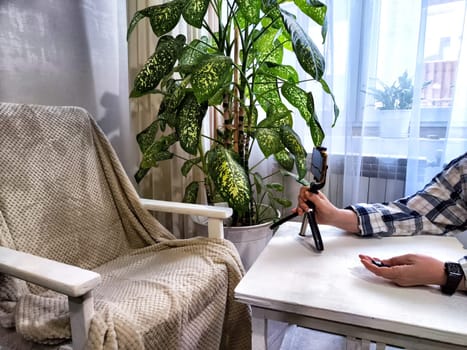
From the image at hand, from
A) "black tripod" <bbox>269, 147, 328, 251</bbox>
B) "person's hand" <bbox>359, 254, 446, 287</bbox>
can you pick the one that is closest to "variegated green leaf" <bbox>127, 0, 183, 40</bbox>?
"black tripod" <bbox>269, 147, 328, 251</bbox>

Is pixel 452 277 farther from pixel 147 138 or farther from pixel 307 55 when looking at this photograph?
pixel 147 138

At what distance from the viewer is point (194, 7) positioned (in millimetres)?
1072

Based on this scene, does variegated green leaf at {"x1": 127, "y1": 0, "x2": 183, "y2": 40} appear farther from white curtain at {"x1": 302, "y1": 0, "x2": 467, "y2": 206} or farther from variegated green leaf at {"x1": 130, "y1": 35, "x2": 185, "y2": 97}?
white curtain at {"x1": 302, "y1": 0, "x2": 467, "y2": 206}

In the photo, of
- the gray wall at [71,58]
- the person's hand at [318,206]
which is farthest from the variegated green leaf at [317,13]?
the gray wall at [71,58]

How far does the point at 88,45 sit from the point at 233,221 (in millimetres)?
1051

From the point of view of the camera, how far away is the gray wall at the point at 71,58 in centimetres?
119

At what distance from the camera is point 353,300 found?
1.98ft

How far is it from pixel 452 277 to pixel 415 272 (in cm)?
6

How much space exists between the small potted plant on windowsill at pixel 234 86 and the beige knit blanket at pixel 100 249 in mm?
202

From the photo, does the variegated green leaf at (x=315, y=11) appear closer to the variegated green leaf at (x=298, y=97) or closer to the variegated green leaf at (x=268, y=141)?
the variegated green leaf at (x=298, y=97)

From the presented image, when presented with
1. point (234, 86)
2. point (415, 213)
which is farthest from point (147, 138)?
point (415, 213)

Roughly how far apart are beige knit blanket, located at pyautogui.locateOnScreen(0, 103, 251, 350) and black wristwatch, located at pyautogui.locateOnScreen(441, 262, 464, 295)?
60 centimetres

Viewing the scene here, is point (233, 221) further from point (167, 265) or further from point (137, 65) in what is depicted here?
point (137, 65)

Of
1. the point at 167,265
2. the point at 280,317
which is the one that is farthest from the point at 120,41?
the point at 280,317
